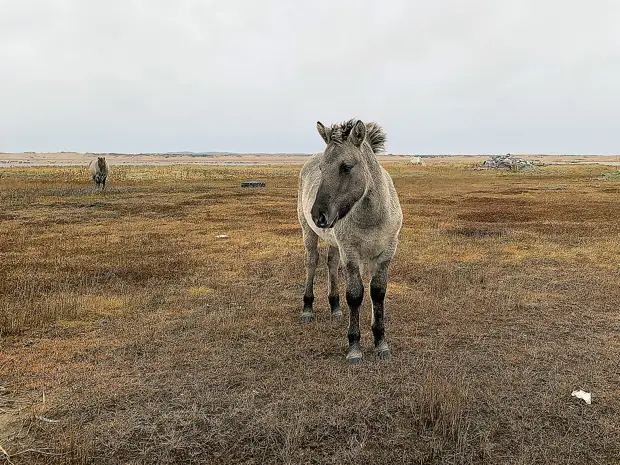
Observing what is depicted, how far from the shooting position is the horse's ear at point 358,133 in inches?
215

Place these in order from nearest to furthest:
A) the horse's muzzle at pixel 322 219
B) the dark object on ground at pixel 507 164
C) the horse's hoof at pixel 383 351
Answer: the horse's muzzle at pixel 322 219
the horse's hoof at pixel 383 351
the dark object on ground at pixel 507 164

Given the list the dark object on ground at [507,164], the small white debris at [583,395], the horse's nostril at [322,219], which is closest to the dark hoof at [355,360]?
the horse's nostril at [322,219]

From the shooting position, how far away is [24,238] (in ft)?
52.1

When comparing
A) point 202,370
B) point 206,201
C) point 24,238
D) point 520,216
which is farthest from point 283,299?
point 206,201

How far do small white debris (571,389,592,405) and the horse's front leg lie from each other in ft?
9.82

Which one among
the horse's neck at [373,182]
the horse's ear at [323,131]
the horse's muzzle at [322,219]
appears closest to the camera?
the horse's muzzle at [322,219]

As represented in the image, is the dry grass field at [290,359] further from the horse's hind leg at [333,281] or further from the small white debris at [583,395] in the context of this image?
the horse's hind leg at [333,281]

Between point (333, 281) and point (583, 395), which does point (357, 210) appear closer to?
point (333, 281)

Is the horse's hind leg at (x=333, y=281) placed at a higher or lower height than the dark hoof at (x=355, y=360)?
higher

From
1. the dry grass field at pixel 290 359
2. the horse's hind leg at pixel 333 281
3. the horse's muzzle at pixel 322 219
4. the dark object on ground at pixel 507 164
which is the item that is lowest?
the dry grass field at pixel 290 359

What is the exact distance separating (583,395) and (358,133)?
4.68 metres

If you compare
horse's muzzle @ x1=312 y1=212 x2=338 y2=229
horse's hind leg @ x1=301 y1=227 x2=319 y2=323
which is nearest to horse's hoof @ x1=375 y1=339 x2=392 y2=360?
horse's hind leg @ x1=301 y1=227 x2=319 y2=323

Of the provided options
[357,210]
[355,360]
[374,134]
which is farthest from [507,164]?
[355,360]

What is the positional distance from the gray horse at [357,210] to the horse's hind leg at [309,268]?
4.55 ft
